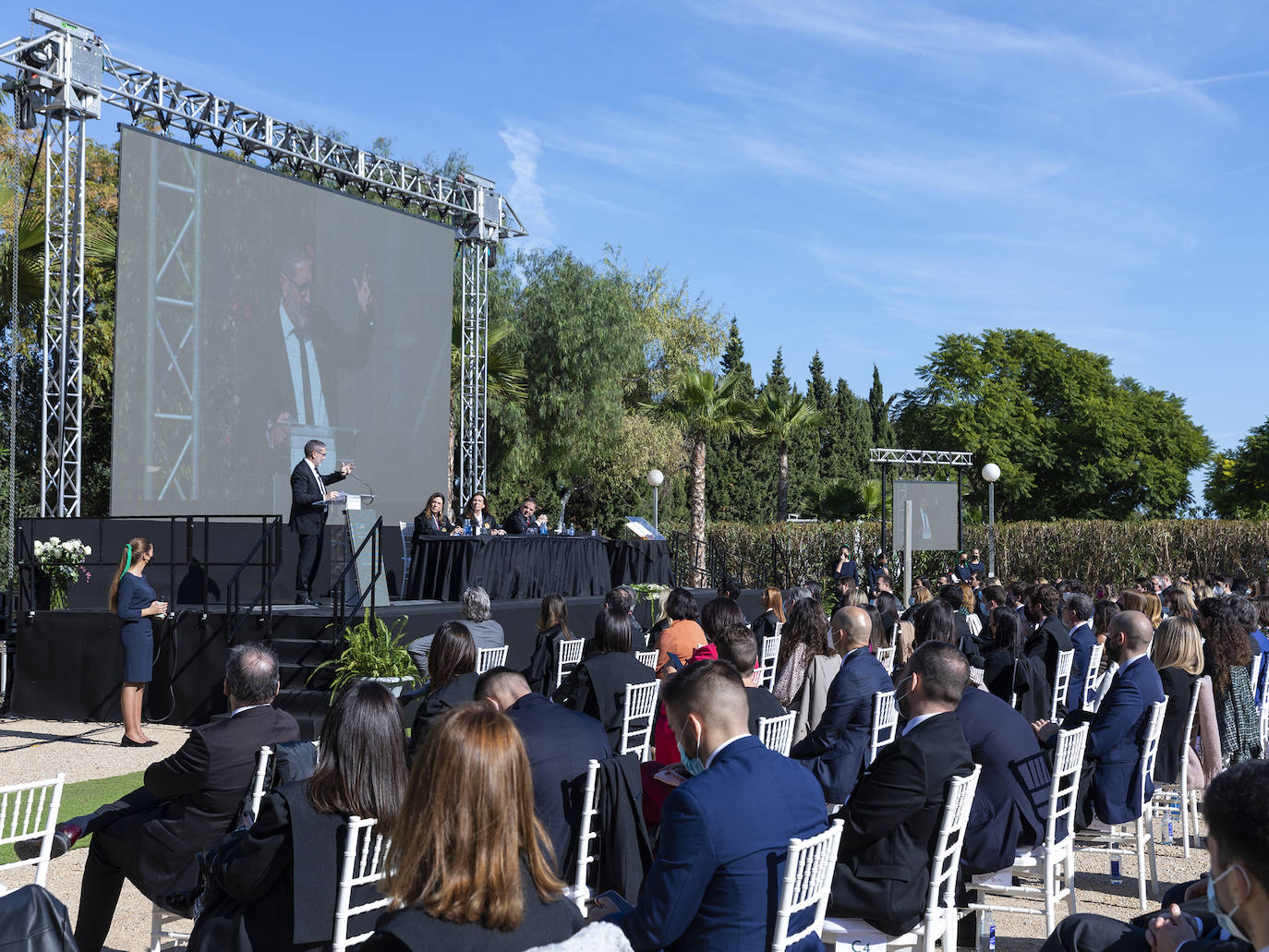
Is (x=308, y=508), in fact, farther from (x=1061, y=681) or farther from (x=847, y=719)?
(x=847, y=719)

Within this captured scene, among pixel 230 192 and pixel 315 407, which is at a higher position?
pixel 230 192

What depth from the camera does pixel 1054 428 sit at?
136 ft

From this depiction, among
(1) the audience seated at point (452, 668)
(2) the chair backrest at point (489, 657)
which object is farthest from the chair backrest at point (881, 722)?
(2) the chair backrest at point (489, 657)

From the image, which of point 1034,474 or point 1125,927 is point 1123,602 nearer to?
point 1125,927

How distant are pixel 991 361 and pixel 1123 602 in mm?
37256

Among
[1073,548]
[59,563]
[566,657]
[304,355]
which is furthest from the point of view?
[1073,548]

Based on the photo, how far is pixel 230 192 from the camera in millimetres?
12500

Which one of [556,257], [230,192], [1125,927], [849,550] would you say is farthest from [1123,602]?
[556,257]

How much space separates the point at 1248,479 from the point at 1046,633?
31.9m

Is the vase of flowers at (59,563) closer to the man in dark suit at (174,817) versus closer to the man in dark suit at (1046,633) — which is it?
the man in dark suit at (174,817)

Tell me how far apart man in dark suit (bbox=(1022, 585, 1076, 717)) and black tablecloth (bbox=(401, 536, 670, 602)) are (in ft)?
21.9

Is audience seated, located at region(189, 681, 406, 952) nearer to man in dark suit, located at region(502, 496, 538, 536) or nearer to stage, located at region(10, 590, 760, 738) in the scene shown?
stage, located at region(10, 590, 760, 738)

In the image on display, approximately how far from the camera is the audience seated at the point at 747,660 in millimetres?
4883

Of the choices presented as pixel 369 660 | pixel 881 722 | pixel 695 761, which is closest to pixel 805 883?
pixel 695 761
